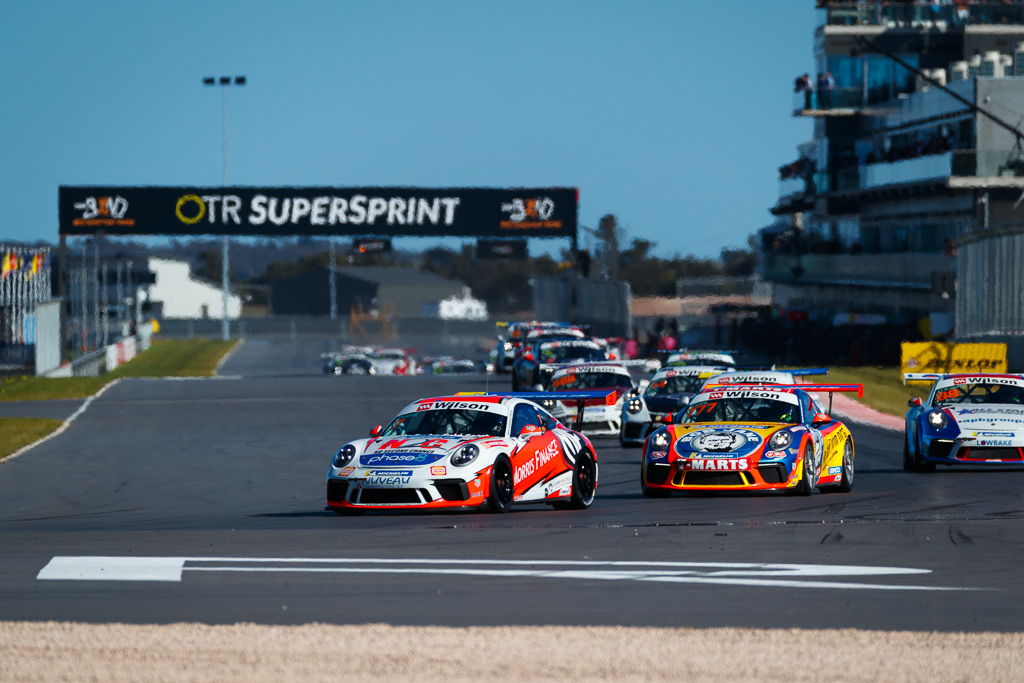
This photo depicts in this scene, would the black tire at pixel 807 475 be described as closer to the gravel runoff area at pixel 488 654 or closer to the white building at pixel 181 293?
the gravel runoff area at pixel 488 654

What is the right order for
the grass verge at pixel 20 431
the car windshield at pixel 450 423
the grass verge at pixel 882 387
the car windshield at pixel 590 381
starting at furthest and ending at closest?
the grass verge at pixel 882 387 → the car windshield at pixel 590 381 → the grass verge at pixel 20 431 → the car windshield at pixel 450 423

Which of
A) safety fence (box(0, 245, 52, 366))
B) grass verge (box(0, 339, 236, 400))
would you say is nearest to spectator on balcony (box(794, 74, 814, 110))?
grass verge (box(0, 339, 236, 400))

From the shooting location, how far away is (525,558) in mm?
11484

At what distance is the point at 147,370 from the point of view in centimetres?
6819

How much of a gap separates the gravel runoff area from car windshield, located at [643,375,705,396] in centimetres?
1739

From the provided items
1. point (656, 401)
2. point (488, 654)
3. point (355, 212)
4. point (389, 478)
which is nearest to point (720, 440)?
point (389, 478)

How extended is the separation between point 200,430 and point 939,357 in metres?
16.1

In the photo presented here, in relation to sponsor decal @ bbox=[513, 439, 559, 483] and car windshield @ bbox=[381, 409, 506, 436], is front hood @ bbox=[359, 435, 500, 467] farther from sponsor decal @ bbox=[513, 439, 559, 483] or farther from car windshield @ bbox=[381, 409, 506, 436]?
sponsor decal @ bbox=[513, 439, 559, 483]

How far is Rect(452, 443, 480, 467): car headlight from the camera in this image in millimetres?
14602

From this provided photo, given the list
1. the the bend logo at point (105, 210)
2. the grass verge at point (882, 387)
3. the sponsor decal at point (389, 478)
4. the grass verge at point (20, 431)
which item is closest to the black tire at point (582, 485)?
the sponsor decal at point (389, 478)

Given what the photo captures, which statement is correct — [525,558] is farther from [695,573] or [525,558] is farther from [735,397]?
[735,397]

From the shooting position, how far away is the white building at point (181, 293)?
15950cm

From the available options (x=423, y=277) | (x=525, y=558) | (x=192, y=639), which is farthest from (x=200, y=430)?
(x=423, y=277)

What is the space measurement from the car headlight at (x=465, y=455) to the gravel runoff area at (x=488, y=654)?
5.92 metres
